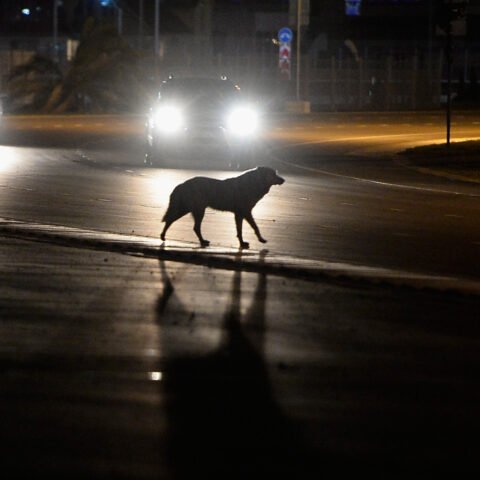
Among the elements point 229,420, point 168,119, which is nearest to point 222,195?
point 229,420

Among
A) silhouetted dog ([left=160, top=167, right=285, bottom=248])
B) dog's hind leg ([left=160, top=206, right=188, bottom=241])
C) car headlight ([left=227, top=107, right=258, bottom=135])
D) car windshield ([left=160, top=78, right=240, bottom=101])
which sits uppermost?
car windshield ([left=160, top=78, right=240, bottom=101])

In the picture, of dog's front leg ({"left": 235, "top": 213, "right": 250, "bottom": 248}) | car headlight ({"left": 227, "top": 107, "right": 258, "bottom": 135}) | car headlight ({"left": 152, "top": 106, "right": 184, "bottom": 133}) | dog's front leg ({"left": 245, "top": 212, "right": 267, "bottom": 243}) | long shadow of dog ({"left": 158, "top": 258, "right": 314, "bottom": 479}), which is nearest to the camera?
long shadow of dog ({"left": 158, "top": 258, "right": 314, "bottom": 479})

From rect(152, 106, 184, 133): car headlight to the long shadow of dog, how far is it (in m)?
20.3

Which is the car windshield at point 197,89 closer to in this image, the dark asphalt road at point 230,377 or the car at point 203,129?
the car at point 203,129

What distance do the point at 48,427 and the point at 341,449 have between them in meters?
1.66

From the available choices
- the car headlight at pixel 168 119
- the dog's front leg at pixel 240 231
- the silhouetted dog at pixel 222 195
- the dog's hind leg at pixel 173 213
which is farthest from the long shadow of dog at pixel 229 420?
the car headlight at pixel 168 119

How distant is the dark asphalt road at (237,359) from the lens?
7.75 meters

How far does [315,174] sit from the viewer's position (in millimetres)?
29859

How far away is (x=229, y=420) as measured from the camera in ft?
28.0

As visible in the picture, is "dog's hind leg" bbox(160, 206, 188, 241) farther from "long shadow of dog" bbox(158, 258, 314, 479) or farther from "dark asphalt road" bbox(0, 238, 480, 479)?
"long shadow of dog" bbox(158, 258, 314, 479)

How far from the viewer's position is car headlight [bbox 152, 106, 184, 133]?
31297 mm

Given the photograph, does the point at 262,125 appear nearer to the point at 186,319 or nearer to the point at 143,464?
the point at 186,319

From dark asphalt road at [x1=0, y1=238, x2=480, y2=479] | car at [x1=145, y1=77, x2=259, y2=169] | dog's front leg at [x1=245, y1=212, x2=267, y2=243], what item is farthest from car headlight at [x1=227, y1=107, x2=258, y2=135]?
dark asphalt road at [x1=0, y1=238, x2=480, y2=479]

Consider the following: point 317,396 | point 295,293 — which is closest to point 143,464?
point 317,396
